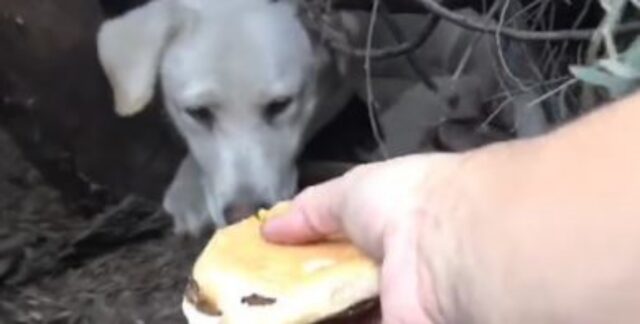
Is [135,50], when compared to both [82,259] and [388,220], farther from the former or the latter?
[388,220]

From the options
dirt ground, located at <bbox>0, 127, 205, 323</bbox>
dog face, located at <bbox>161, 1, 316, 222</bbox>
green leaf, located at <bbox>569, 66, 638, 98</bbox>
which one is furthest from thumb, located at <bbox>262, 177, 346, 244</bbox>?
dog face, located at <bbox>161, 1, 316, 222</bbox>

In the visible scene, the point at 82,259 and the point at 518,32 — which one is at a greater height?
the point at 518,32

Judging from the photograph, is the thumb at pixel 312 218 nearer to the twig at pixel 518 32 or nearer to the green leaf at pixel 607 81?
the green leaf at pixel 607 81

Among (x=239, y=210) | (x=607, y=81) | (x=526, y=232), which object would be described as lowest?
(x=239, y=210)

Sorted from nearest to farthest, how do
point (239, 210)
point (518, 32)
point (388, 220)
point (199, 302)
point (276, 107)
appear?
point (388, 220) → point (199, 302) → point (518, 32) → point (239, 210) → point (276, 107)

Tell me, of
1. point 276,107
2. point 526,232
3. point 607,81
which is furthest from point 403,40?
point 526,232

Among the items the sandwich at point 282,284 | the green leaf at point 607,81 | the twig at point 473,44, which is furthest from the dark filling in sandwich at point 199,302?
the twig at point 473,44

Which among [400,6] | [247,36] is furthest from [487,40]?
[247,36]

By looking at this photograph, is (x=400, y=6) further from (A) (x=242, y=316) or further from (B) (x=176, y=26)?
(A) (x=242, y=316)
